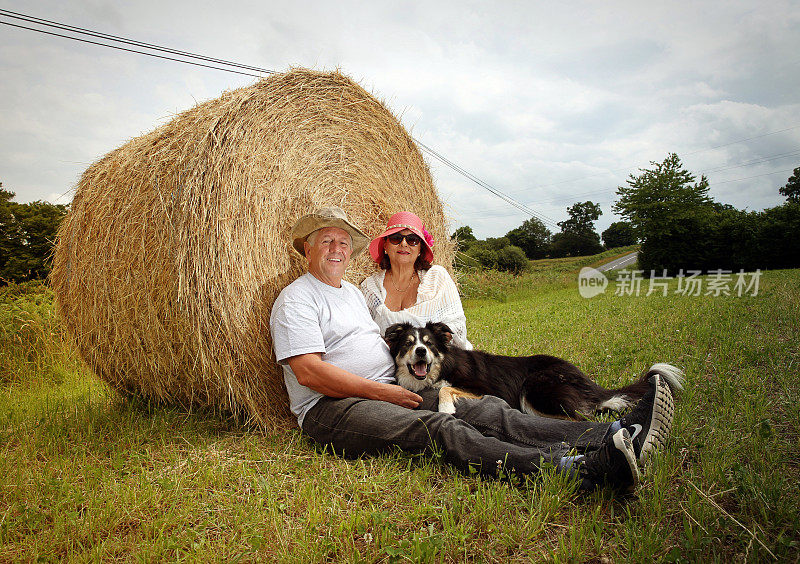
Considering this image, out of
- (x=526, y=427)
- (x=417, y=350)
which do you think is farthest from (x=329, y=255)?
(x=526, y=427)

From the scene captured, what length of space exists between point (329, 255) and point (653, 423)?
2.19 metres

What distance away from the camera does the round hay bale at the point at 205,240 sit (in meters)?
2.98

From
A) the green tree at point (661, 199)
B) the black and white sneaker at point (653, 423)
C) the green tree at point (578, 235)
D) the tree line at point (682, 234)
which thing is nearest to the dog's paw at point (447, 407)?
the black and white sneaker at point (653, 423)

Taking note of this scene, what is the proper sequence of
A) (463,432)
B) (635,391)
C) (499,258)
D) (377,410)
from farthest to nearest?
(499,258) → (635,391) → (377,410) → (463,432)

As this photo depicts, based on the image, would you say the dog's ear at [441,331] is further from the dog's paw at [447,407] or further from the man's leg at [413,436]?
the man's leg at [413,436]

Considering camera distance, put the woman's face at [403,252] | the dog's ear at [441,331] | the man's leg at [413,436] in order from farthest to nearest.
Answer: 1. the woman's face at [403,252]
2. the dog's ear at [441,331]
3. the man's leg at [413,436]

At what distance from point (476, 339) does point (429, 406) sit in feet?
11.9

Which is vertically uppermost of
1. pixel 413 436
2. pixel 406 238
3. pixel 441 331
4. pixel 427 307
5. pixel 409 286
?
pixel 406 238

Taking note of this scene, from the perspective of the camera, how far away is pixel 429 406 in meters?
3.07

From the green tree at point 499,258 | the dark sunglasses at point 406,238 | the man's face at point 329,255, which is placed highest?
the green tree at point 499,258

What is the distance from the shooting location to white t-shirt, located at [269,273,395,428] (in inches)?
113

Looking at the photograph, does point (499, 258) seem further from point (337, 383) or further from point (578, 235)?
point (578, 235)

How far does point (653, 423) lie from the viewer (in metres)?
2.26

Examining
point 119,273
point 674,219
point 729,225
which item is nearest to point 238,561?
point 119,273
